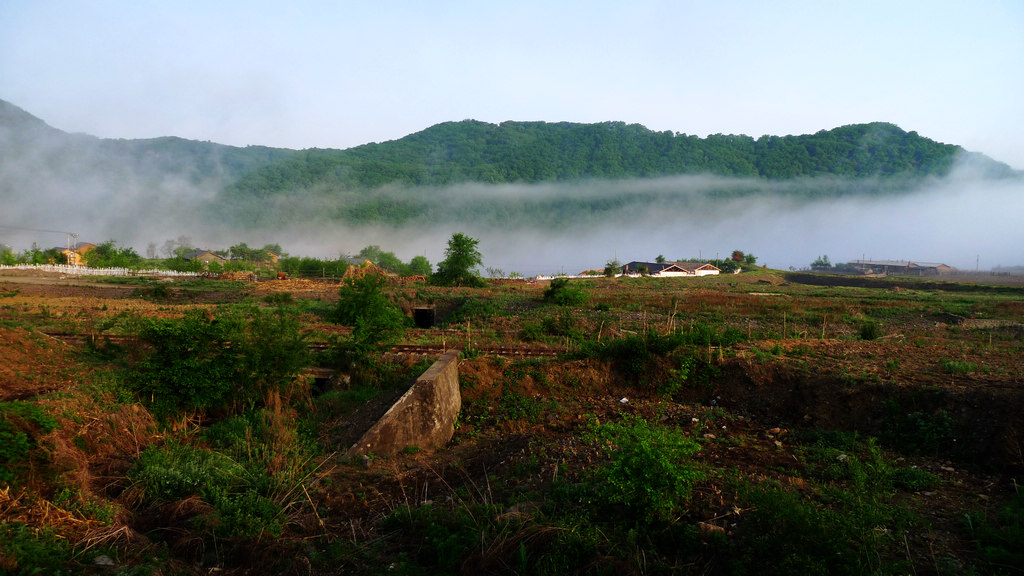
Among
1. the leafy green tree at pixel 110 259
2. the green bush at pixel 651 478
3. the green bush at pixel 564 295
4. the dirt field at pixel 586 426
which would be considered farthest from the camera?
the leafy green tree at pixel 110 259

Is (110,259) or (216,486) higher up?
(216,486)

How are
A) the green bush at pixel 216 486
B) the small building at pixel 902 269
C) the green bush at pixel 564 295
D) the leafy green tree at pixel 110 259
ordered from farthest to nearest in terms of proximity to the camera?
the small building at pixel 902 269 → the leafy green tree at pixel 110 259 → the green bush at pixel 564 295 → the green bush at pixel 216 486

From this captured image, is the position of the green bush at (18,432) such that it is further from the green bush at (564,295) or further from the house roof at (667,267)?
the house roof at (667,267)

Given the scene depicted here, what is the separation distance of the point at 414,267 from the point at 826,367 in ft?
252

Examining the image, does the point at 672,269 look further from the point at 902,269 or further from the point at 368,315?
the point at 368,315

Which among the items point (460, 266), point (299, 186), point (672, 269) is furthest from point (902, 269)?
point (299, 186)

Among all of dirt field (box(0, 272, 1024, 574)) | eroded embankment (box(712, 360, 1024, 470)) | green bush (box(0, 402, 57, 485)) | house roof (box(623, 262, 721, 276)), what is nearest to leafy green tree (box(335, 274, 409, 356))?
dirt field (box(0, 272, 1024, 574))

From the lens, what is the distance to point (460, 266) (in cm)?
4416

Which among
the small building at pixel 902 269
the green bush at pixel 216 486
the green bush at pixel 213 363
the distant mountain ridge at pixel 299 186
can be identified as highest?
the distant mountain ridge at pixel 299 186

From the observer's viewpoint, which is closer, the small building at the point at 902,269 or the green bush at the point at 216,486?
the green bush at the point at 216,486

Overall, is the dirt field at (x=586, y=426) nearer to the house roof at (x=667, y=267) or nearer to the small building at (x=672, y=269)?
the small building at (x=672, y=269)

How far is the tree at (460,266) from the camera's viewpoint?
1737 inches

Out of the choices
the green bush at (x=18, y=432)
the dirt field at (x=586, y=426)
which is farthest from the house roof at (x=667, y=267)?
the green bush at (x=18, y=432)

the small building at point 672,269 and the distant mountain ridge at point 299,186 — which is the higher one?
the distant mountain ridge at point 299,186
